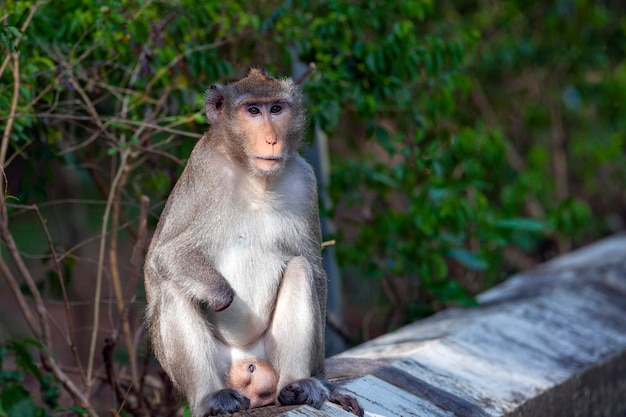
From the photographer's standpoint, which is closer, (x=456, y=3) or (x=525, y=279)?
(x=525, y=279)

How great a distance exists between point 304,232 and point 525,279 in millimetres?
3605

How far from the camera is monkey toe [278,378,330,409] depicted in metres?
3.92

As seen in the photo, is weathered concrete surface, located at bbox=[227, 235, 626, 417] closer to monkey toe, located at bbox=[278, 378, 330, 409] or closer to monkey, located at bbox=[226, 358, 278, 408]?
monkey toe, located at bbox=[278, 378, 330, 409]

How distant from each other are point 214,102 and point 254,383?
118 centimetres

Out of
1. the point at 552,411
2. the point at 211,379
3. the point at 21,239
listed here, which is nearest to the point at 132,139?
the point at 211,379

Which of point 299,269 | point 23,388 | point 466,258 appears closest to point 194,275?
point 299,269

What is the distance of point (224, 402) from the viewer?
152 inches

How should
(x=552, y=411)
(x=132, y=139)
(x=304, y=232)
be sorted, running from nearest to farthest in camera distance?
1. (x=304, y=232)
2. (x=132, y=139)
3. (x=552, y=411)

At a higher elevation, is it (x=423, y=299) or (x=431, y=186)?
(x=431, y=186)

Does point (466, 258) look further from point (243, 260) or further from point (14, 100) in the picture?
point (14, 100)

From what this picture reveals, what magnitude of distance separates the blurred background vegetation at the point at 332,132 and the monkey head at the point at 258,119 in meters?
0.60

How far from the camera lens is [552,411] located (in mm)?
5340

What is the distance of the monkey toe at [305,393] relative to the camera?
12.8 ft

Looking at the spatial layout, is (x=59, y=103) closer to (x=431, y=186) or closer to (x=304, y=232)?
(x=304, y=232)
